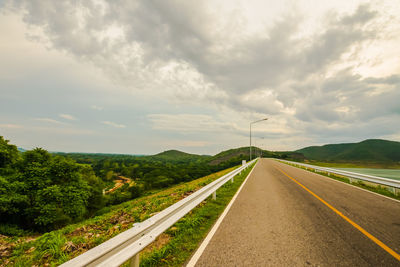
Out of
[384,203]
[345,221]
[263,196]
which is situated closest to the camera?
[345,221]

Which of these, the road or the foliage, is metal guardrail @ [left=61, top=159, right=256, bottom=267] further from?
the foliage

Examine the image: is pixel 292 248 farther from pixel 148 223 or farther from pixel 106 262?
pixel 106 262

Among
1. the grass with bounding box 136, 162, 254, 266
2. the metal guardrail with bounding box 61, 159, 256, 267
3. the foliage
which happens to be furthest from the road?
the foliage

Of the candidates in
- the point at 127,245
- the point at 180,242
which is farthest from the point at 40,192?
the point at 127,245

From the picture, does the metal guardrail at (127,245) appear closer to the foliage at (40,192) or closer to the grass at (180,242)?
the grass at (180,242)

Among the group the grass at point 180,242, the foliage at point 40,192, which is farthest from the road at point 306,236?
the foliage at point 40,192

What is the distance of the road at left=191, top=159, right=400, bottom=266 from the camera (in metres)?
3.09

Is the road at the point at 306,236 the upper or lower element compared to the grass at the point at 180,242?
upper

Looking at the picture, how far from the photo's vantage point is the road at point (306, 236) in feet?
10.1

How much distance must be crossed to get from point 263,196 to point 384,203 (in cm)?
474

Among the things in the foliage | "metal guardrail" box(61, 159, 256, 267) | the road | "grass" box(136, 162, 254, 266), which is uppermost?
"metal guardrail" box(61, 159, 256, 267)

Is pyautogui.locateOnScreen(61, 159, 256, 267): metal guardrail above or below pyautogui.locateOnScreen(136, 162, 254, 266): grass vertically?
above

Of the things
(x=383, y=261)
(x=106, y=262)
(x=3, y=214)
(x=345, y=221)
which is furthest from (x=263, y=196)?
(x=3, y=214)

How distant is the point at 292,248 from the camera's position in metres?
3.49
